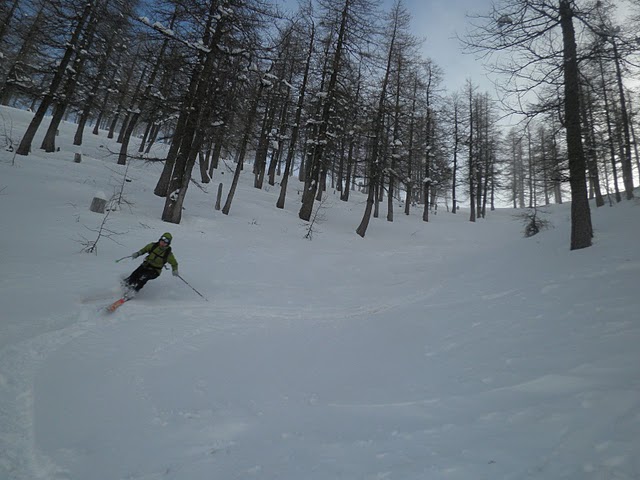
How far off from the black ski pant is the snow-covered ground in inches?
10.5

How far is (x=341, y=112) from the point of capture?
56.7 feet

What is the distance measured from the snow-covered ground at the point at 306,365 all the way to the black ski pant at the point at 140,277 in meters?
0.27

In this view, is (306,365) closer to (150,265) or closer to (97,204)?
(150,265)

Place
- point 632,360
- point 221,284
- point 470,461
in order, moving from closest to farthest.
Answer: point 470,461
point 632,360
point 221,284

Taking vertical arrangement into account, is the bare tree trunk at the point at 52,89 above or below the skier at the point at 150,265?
above

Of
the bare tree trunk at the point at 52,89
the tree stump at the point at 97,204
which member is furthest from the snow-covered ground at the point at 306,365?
the bare tree trunk at the point at 52,89

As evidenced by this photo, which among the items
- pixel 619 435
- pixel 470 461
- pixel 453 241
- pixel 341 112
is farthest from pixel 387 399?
pixel 341 112

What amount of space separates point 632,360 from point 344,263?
787cm

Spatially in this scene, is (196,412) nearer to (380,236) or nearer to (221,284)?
(221,284)

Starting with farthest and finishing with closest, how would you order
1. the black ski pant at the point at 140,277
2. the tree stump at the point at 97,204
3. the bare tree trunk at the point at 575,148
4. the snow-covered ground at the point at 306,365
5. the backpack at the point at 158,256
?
1. the tree stump at the point at 97,204
2. the bare tree trunk at the point at 575,148
3. the backpack at the point at 158,256
4. the black ski pant at the point at 140,277
5. the snow-covered ground at the point at 306,365

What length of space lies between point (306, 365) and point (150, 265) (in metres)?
4.15

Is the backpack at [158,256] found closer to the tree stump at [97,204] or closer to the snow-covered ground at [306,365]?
the snow-covered ground at [306,365]

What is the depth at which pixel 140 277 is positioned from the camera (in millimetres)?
5773

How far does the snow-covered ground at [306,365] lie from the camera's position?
216 cm
